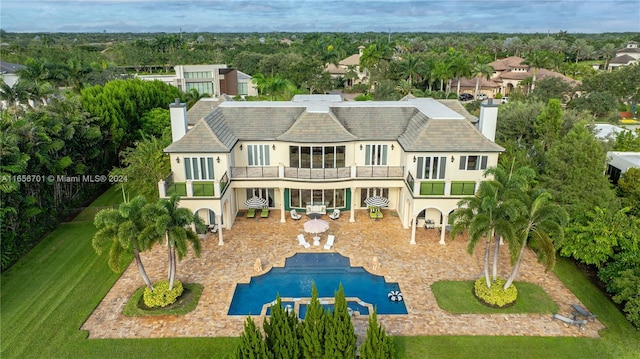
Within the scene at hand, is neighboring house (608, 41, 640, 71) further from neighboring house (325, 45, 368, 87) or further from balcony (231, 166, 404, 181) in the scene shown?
balcony (231, 166, 404, 181)

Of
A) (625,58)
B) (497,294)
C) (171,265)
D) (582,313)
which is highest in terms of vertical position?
(625,58)

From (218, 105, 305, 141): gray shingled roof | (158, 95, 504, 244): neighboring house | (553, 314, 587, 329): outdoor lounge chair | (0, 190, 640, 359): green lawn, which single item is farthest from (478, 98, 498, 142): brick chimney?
(553, 314, 587, 329): outdoor lounge chair

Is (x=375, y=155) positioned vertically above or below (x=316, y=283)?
above

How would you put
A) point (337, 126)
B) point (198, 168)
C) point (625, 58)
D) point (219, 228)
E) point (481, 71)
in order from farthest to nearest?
point (625, 58) → point (481, 71) → point (337, 126) → point (198, 168) → point (219, 228)

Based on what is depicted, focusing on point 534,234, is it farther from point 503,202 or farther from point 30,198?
point 30,198

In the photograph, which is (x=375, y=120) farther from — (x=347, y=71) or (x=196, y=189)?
(x=347, y=71)

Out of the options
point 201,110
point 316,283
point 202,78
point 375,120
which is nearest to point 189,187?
point 201,110

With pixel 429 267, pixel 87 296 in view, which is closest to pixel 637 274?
pixel 429 267
